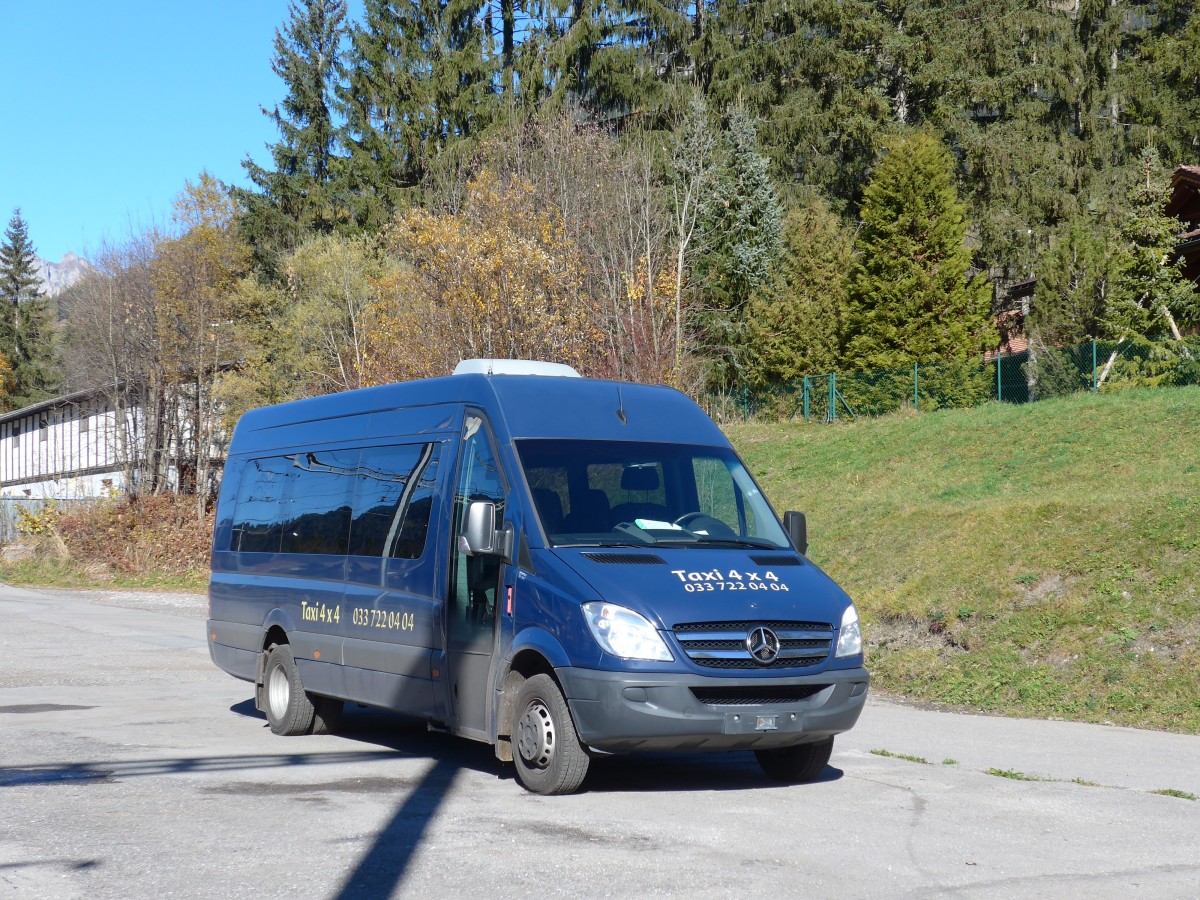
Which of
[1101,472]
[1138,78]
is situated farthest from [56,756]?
[1138,78]

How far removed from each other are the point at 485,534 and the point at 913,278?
106 ft

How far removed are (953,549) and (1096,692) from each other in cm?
470

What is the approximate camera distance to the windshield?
849 centimetres

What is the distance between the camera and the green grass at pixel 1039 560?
13164 mm

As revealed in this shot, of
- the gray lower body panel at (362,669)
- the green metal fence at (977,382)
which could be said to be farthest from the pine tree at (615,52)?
the gray lower body panel at (362,669)

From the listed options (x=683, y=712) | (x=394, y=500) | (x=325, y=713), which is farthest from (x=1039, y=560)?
(x=683, y=712)

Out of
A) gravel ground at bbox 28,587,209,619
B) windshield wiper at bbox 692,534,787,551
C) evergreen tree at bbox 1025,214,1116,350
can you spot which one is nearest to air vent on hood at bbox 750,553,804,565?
windshield wiper at bbox 692,534,787,551

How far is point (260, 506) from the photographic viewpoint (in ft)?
40.0

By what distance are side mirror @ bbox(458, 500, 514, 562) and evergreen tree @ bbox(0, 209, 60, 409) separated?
95.7 metres

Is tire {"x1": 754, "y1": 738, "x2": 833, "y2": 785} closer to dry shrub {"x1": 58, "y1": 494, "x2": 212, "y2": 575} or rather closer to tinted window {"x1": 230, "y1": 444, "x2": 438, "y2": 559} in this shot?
tinted window {"x1": 230, "y1": 444, "x2": 438, "y2": 559}

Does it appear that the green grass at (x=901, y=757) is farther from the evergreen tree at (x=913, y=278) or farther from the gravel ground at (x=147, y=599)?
the evergreen tree at (x=913, y=278)

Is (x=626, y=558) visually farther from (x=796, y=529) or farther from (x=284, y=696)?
(x=284, y=696)

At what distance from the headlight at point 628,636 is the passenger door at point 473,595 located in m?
1.02

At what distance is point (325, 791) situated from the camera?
8.23 m
